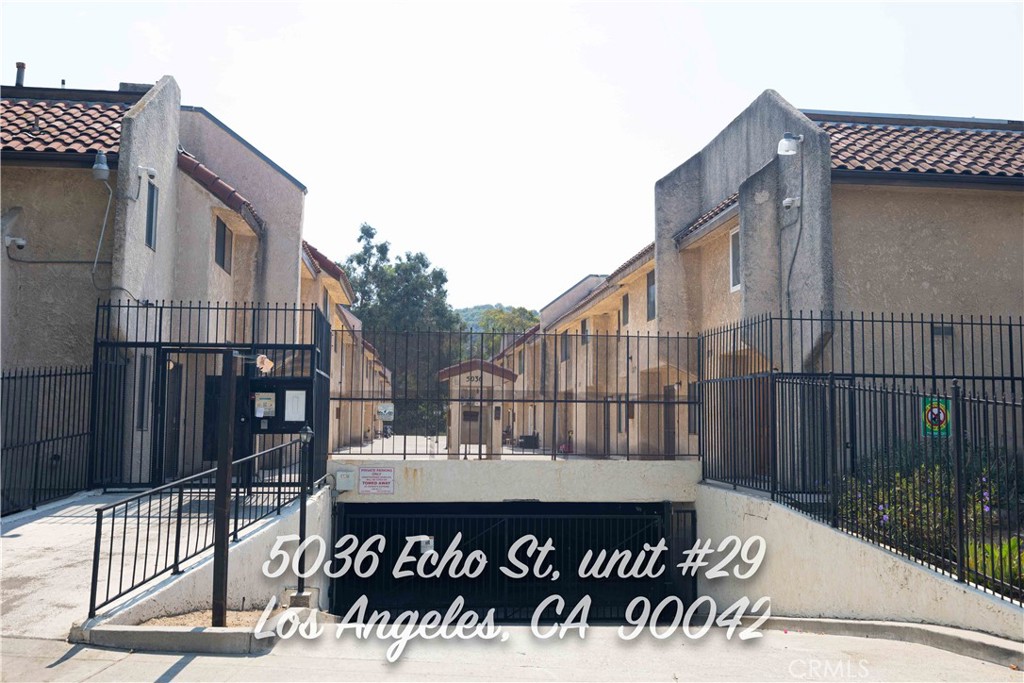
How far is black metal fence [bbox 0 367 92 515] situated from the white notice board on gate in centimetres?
432

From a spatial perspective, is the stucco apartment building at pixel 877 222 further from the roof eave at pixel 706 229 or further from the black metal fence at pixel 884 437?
the black metal fence at pixel 884 437

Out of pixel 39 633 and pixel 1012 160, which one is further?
pixel 1012 160

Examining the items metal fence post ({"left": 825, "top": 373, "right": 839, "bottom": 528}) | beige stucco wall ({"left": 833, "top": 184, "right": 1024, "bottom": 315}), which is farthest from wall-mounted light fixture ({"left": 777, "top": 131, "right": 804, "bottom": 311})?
metal fence post ({"left": 825, "top": 373, "right": 839, "bottom": 528})

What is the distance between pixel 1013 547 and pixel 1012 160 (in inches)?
406

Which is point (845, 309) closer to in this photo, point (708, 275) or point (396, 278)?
point (708, 275)

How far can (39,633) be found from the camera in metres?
6.29

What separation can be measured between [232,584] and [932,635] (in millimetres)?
6228

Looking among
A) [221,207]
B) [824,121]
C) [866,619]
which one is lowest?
[866,619]

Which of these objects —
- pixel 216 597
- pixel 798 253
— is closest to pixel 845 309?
pixel 798 253

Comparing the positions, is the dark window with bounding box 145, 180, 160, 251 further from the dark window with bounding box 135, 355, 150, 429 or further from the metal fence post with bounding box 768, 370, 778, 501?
the metal fence post with bounding box 768, 370, 778, 501

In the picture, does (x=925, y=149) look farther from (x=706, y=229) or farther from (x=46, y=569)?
(x=46, y=569)

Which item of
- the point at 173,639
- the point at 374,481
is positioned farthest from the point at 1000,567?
the point at 374,481

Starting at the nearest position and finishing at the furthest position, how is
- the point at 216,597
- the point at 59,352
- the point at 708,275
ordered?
the point at 216,597 → the point at 59,352 → the point at 708,275

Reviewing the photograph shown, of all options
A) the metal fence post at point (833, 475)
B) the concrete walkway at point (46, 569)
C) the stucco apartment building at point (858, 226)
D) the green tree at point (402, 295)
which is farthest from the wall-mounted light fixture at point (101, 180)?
the green tree at point (402, 295)
